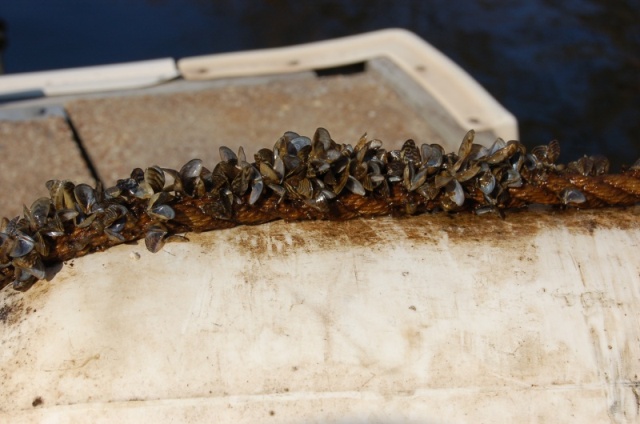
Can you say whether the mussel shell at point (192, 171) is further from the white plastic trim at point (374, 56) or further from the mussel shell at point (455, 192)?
the white plastic trim at point (374, 56)

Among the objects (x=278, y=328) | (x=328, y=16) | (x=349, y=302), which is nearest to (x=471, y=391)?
(x=349, y=302)

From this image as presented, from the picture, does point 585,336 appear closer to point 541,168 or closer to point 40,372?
point 541,168

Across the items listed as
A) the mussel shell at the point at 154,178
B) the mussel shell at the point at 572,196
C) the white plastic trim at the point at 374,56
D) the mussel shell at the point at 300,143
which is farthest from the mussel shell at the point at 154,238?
the white plastic trim at the point at 374,56

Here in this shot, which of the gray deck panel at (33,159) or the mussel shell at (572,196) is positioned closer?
the mussel shell at (572,196)

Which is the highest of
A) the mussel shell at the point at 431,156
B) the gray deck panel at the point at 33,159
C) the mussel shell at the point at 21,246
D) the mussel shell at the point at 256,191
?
the gray deck panel at the point at 33,159

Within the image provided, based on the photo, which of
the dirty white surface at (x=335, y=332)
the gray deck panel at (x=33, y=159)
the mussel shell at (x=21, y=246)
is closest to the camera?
the dirty white surface at (x=335, y=332)

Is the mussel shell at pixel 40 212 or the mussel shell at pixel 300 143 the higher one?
the mussel shell at pixel 300 143

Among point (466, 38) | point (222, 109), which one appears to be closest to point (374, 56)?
point (222, 109)

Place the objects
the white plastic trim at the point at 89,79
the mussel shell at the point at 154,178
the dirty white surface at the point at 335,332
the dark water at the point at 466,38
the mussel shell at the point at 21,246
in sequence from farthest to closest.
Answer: the dark water at the point at 466,38
the white plastic trim at the point at 89,79
the mussel shell at the point at 154,178
the mussel shell at the point at 21,246
the dirty white surface at the point at 335,332
